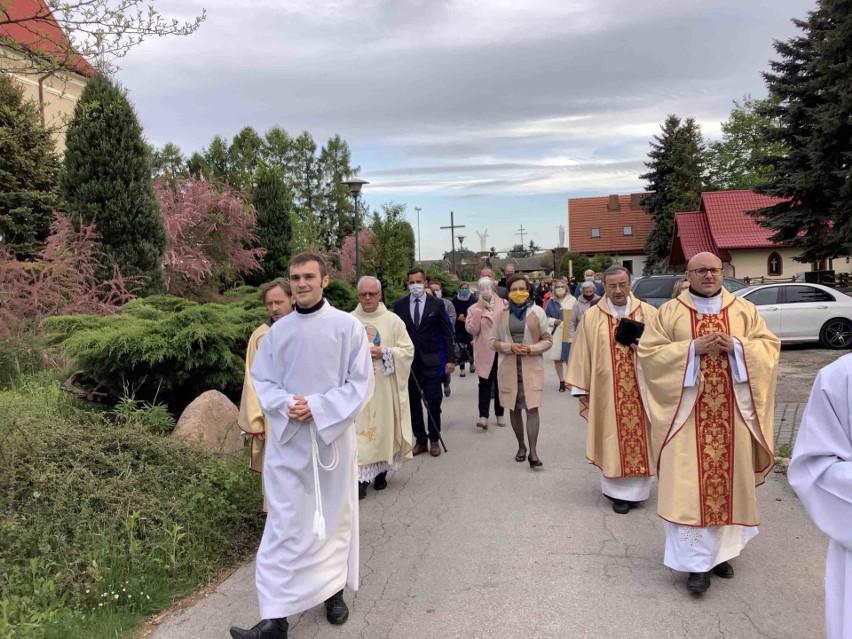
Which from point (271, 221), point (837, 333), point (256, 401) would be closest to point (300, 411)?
point (256, 401)

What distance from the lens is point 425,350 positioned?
26.9ft

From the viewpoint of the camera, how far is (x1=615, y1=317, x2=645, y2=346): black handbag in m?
5.39

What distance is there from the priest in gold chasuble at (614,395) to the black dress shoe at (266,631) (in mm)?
3106

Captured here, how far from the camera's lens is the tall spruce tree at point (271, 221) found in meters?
21.2

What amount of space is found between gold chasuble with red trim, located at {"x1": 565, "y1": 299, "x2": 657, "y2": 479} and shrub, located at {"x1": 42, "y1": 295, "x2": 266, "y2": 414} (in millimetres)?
3702

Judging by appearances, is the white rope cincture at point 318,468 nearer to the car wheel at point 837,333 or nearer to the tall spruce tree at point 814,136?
the car wheel at point 837,333

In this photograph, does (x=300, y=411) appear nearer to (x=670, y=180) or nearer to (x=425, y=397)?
(x=425, y=397)

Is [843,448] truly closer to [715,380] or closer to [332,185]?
[715,380]

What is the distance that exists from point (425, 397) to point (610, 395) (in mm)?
2640

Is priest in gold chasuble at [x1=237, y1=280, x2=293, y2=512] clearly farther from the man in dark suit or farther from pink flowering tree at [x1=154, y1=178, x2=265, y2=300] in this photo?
pink flowering tree at [x1=154, y1=178, x2=265, y2=300]

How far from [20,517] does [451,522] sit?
303 cm

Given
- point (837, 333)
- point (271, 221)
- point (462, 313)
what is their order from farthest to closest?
point (271, 221), point (837, 333), point (462, 313)

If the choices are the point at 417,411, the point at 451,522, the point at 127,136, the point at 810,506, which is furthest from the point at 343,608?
the point at 127,136

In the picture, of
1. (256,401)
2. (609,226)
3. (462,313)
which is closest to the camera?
(256,401)
